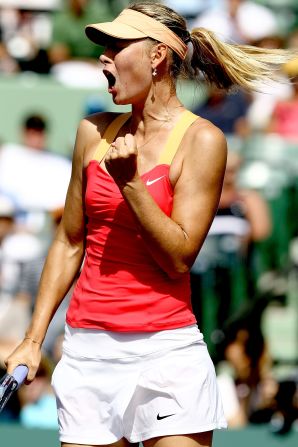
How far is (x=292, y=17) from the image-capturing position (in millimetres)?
9953

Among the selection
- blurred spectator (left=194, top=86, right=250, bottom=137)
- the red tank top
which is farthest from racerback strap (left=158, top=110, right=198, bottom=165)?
blurred spectator (left=194, top=86, right=250, bottom=137)

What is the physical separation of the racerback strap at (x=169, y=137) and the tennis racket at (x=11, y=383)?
0.68 metres

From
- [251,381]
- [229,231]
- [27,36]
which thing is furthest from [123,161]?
[27,36]

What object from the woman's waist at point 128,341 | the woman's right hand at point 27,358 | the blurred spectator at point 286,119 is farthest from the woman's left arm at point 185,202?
the blurred spectator at point 286,119

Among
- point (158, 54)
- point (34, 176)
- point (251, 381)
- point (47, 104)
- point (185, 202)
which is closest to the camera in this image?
point (185, 202)

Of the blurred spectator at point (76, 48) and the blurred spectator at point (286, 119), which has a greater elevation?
the blurred spectator at point (76, 48)

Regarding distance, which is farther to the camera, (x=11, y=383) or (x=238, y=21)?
(x=238, y=21)

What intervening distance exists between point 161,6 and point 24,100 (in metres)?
5.69

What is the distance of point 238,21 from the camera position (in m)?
9.23

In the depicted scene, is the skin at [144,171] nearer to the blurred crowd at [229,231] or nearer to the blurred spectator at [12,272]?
the blurred crowd at [229,231]

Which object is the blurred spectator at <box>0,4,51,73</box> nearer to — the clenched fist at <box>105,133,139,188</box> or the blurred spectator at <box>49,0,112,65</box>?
the blurred spectator at <box>49,0,112,65</box>

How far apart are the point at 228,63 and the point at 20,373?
3.75ft

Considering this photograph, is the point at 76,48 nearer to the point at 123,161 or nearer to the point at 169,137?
the point at 169,137

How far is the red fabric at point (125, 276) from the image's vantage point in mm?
3232
